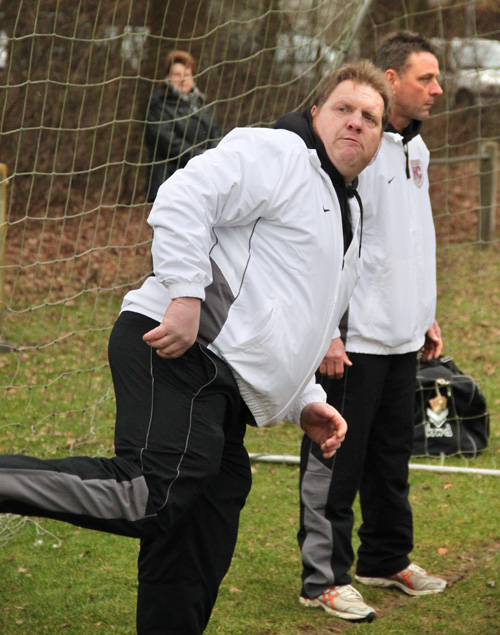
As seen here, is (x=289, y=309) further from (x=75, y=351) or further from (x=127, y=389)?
(x=75, y=351)

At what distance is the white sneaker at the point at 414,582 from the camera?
366 centimetres

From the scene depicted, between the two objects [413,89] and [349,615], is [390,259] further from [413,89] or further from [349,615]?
[349,615]

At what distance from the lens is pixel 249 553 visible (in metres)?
4.02

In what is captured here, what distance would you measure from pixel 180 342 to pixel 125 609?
1.61m

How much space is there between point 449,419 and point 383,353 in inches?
77.1

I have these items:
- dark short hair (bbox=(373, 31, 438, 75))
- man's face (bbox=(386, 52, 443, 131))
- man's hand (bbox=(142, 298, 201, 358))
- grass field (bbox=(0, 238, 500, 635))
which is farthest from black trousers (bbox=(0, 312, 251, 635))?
dark short hair (bbox=(373, 31, 438, 75))

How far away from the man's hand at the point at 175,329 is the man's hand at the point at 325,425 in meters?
0.60

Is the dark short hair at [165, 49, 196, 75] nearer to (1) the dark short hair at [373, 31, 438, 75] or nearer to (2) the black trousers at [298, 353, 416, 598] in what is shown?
(1) the dark short hair at [373, 31, 438, 75]

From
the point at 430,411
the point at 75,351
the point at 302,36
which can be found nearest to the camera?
the point at 430,411

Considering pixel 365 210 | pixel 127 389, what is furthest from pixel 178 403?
pixel 365 210

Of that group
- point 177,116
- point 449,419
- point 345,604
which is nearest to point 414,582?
point 345,604

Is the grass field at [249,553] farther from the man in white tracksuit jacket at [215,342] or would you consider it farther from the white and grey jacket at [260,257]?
the white and grey jacket at [260,257]

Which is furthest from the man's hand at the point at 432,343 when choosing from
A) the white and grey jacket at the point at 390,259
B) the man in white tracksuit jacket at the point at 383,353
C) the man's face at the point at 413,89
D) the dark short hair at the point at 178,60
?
the dark short hair at the point at 178,60

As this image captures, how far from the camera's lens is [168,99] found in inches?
211
